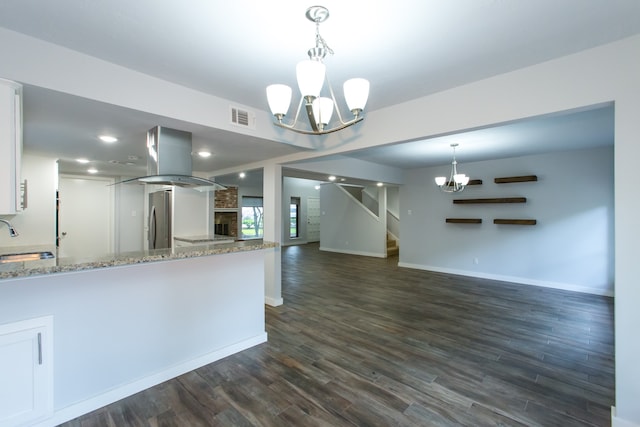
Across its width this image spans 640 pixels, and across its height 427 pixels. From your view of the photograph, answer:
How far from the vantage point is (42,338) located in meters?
1.87

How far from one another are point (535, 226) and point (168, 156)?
6239mm

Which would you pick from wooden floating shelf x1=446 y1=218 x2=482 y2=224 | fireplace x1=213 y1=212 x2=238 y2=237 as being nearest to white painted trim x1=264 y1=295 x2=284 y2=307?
wooden floating shelf x1=446 y1=218 x2=482 y2=224

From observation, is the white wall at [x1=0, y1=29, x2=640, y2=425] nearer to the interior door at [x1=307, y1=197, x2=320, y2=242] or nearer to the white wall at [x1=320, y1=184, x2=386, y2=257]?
the white wall at [x1=320, y1=184, x2=386, y2=257]

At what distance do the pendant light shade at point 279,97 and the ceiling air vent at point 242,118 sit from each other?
1.27 m

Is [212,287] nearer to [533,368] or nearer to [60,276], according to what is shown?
[60,276]

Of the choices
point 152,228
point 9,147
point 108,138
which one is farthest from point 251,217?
point 9,147

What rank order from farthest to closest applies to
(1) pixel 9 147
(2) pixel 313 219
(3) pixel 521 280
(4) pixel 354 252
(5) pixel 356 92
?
(2) pixel 313 219, (4) pixel 354 252, (3) pixel 521 280, (1) pixel 9 147, (5) pixel 356 92

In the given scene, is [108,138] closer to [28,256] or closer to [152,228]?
[28,256]

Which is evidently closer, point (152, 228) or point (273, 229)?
point (273, 229)

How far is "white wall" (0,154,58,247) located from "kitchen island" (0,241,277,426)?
3027 millimetres

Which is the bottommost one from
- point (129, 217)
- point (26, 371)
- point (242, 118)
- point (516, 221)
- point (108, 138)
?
point (26, 371)

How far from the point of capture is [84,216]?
5844 millimetres

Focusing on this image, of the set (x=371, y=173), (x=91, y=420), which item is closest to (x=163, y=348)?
(x=91, y=420)

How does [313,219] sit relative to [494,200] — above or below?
below
